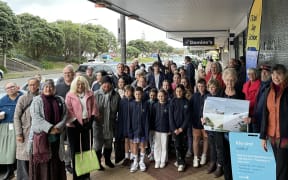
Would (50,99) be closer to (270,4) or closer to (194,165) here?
(194,165)

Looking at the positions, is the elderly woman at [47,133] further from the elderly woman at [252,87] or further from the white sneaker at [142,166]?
the elderly woman at [252,87]

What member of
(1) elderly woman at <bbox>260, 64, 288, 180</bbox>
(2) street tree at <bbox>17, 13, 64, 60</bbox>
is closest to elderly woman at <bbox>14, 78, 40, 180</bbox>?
(1) elderly woman at <bbox>260, 64, 288, 180</bbox>

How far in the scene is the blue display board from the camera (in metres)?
3.71

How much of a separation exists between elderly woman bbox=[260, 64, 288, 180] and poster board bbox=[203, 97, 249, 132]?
1.24 ft

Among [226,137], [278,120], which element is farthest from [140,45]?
[278,120]

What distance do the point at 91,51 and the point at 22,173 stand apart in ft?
170

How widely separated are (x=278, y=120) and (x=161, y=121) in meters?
2.34

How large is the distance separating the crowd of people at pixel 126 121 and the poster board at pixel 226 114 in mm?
111

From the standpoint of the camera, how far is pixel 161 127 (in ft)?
18.1

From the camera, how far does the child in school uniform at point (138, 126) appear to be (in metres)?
5.42

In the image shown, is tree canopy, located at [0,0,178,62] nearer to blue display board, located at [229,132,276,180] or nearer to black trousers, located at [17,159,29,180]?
black trousers, located at [17,159,29,180]

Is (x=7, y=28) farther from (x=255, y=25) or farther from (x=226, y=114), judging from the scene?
(x=226, y=114)

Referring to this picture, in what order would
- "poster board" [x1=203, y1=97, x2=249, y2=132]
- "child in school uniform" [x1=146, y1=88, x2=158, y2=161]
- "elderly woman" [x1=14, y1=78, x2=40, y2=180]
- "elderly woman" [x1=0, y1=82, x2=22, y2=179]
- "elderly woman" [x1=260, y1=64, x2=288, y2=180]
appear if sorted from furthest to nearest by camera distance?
"child in school uniform" [x1=146, y1=88, x2=158, y2=161]
"elderly woman" [x1=0, y1=82, x2=22, y2=179]
"elderly woman" [x1=14, y1=78, x2=40, y2=180]
"poster board" [x1=203, y1=97, x2=249, y2=132]
"elderly woman" [x1=260, y1=64, x2=288, y2=180]

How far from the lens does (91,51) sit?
55.2 m
